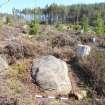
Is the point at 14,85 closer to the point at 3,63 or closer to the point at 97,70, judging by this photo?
the point at 3,63

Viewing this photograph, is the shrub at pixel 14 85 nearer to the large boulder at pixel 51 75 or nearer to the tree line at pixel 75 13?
the large boulder at pixel 51 75

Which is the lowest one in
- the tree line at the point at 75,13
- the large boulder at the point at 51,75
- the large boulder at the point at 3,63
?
the tree line at the point at 75,13

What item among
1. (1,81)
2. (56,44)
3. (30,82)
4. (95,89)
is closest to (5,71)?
(30,82)

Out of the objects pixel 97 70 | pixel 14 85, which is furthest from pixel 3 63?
pixel 97 70

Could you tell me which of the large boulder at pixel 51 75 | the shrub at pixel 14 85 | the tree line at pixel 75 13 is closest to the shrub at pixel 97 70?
the large boulder at pixel 51 75

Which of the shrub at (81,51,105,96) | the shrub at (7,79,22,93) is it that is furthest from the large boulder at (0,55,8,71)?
the shrub at (81,51,105,96)

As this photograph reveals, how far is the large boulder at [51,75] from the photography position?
938 centimetres

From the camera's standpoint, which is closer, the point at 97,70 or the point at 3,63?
the point at 97,70

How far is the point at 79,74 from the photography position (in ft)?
35.3

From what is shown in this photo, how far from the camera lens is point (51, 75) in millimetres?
9602

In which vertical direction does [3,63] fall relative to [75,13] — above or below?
above

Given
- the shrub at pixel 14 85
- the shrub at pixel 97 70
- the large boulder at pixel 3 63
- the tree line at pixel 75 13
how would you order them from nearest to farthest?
the shrub at pixel 14 85 < the shrub at pixel 97 70 < the large boulder at pixel 3 63 < the tree line at pixel 75 13

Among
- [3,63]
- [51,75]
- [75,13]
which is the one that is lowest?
[75,13]

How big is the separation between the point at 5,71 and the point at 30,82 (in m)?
0.73
